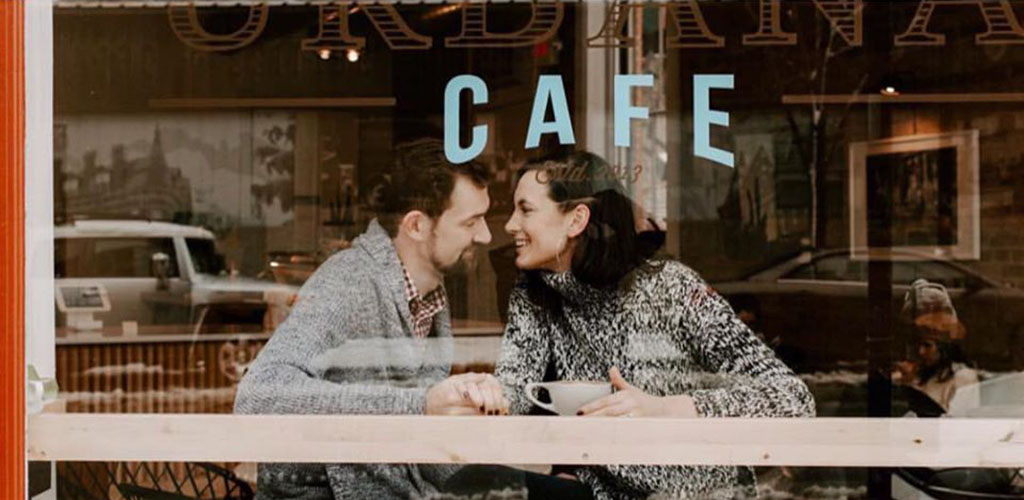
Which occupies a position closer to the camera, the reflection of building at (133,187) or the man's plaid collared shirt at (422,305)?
the man's plaid collared shirt at (422,305)

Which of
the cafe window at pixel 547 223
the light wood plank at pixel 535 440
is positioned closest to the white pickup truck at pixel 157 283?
the cafe window at pixel 547 223

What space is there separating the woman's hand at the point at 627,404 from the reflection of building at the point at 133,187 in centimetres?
318

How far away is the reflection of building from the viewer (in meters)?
5.14

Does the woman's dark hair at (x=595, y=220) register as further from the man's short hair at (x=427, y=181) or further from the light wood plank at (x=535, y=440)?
the light wood plank at (x=535, y=440)

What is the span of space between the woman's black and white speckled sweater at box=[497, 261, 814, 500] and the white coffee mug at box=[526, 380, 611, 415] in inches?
2.2

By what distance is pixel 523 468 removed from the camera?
2838 mm

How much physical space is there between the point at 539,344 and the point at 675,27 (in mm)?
1318

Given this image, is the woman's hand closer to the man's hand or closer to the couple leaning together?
the couple leaning together

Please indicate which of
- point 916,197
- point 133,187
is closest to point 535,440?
point 916,197

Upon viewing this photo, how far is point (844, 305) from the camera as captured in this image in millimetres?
4859

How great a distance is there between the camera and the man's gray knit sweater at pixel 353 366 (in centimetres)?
249

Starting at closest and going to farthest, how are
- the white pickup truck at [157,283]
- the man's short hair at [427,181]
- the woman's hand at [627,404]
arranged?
the woman's hand at [627,404] < the man's short hair at [427,181] < the white pickup truck at [157,283]

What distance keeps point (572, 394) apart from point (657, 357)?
247 mm

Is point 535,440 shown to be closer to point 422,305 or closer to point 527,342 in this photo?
point 527,342
